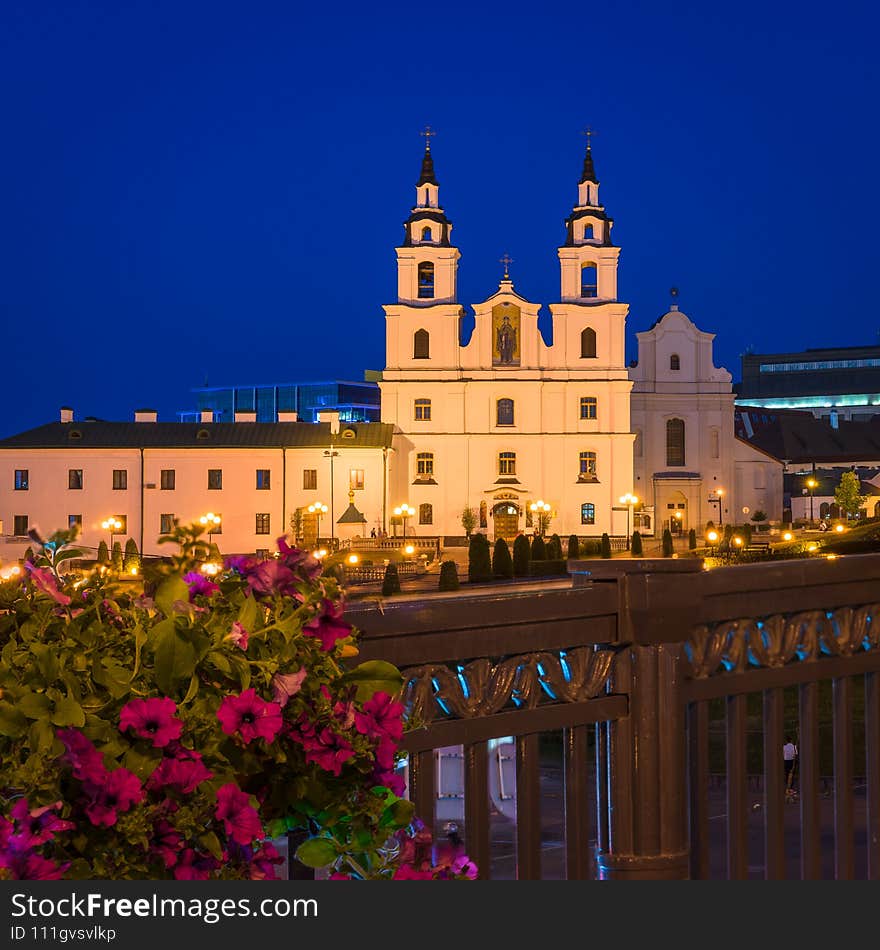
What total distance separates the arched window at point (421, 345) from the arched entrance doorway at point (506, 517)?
731 centimetres

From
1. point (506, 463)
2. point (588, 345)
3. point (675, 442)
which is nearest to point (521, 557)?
point (506, 463)

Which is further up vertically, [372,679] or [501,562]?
[372,679]

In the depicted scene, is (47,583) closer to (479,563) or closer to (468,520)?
(479,563)

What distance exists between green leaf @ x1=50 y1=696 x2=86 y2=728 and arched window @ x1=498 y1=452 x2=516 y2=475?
5635cm

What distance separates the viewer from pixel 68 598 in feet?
7.37

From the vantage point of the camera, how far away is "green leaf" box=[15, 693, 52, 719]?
81.0 inches

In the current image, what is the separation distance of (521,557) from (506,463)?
16.9 metres

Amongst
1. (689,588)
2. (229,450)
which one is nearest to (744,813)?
(689,588)

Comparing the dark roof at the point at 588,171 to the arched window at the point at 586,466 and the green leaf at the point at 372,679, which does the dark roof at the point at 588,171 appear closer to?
the arched window at the point at 586,466

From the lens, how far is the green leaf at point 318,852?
231 cm

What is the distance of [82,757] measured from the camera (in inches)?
80.7

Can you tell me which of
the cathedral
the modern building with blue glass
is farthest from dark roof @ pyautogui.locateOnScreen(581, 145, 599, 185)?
the modern building with blue glass

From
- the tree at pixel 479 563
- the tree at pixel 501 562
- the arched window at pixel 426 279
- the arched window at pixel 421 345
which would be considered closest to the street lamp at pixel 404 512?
the arched window at pixel 421 345

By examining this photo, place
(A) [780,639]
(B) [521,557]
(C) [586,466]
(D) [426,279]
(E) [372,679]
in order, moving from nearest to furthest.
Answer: (E) [372,679] → (A) [780,639] → (B) [521,557] → (C) [586,466] → (D) [426,279]
